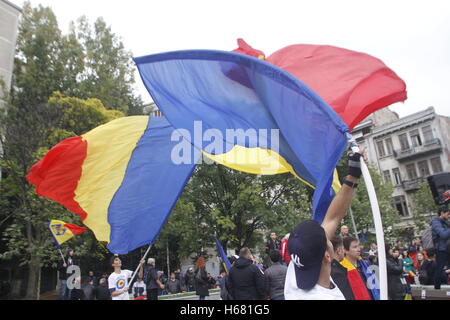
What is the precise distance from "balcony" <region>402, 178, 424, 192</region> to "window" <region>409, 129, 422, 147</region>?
3.95 m

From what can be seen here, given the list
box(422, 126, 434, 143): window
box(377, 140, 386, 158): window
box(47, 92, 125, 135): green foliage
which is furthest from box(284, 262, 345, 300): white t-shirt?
box(377, 140, 386, 158): window

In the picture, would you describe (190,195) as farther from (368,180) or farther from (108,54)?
(368,180)

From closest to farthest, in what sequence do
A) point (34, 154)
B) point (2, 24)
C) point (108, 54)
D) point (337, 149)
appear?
point (337, 149) < point (34, 154) < point (2, 24) < point (108, 54)

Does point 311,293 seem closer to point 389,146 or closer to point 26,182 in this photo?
point 26,182

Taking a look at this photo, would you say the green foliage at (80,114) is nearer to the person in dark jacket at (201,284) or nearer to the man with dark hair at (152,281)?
the person in dark jacket at (201,284)

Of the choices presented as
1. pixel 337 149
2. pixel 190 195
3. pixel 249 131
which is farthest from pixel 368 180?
pixel 190 195

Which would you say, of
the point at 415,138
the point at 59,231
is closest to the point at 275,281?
the point at 59,231

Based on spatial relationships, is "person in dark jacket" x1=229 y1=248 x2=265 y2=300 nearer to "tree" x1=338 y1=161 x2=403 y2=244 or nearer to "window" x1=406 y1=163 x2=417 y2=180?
"tree" x1=338 y1=161 x2=403 y2=244

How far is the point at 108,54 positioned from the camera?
26.5 meters

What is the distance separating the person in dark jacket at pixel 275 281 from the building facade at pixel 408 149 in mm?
35087

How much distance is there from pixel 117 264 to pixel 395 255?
568 cm

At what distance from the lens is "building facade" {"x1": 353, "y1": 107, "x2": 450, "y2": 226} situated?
3938 centimetres

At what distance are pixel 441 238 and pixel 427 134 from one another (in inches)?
1494

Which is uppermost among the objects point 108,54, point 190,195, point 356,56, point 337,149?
point 108,54
